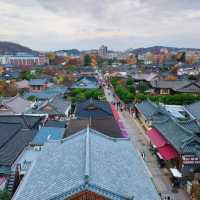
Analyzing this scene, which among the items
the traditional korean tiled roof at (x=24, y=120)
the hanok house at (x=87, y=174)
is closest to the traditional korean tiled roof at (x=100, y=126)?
the traditional korean tiled roof at (x=24, y=120)

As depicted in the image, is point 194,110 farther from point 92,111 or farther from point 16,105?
point 16,105

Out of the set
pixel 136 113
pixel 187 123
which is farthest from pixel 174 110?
pixel 187 123

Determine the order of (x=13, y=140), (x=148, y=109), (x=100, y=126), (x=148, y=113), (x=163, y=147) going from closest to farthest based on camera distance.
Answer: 1. (x=13, y=140)
2. (x=163, y=147)
3. (x=100, y=126)
4. (x=148, y=113)
5. (x=148, y=109)

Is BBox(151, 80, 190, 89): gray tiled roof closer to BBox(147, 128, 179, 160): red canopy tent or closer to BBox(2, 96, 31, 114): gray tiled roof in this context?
BBox(2, 96, 31, 114): gray tiled roof

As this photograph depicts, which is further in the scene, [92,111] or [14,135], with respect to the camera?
[92,111]

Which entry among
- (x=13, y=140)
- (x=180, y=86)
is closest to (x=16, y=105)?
(x=13, y=140)

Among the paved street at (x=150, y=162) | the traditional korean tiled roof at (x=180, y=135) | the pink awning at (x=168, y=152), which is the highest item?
the traditional korean tiled roof at (x=180, y=135)

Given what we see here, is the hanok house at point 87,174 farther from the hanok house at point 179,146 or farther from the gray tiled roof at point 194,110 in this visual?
the gray tiled roof at point 194,110
